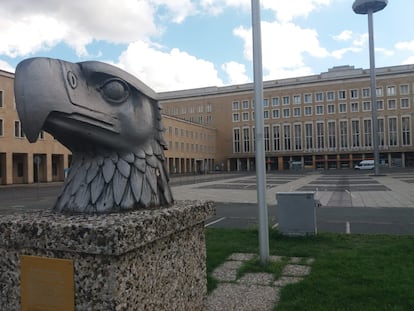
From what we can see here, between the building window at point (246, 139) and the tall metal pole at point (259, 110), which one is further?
the building window at point (246, 139)

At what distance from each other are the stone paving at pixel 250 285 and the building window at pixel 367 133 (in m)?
78.8

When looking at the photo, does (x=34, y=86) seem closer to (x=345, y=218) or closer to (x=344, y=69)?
(x=345, y=218)

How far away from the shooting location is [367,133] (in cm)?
7862

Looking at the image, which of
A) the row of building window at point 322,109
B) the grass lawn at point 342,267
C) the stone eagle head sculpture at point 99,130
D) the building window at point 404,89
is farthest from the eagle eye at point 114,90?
the building window at point 404,89

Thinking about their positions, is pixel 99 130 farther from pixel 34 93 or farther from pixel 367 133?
pixel 367 133

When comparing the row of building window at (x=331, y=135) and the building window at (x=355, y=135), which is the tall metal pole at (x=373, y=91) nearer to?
the row of building window at (x=331, y=135)

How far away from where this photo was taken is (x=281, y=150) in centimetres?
8494

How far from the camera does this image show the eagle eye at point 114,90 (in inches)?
114

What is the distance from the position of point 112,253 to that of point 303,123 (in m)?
84.5

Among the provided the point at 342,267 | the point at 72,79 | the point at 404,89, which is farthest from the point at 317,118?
the point at 72,79

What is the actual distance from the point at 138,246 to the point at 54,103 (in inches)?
43.1

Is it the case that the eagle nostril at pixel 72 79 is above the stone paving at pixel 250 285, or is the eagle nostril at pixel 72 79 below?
above

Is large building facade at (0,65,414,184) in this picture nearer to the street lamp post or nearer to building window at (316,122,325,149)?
building window at (316,122,325,149)

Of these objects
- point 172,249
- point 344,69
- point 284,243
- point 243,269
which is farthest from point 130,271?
point 344,69
